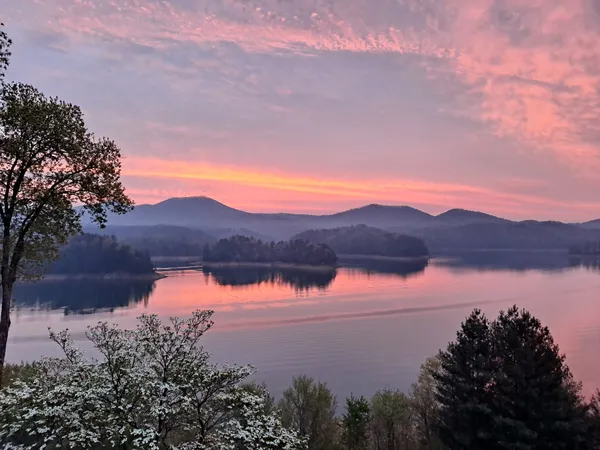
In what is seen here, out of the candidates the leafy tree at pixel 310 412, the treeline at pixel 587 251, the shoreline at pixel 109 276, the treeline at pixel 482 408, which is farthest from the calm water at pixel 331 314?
the treeline at pixel 587 251

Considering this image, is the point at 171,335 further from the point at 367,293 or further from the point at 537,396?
the point at 367,293

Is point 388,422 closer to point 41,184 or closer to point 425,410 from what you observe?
point 425,410

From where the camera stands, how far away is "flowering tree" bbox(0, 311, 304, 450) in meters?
9.40

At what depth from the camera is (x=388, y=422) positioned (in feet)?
72.0

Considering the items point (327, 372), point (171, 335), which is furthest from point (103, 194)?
point (327, 372)

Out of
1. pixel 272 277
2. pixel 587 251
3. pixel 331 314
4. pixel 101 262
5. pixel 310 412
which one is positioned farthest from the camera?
pixel 587 251

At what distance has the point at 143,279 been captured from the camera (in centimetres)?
10262

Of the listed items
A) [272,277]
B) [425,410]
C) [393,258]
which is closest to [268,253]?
[272,277]

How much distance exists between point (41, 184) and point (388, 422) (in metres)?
17.8

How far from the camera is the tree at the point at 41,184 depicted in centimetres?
1102

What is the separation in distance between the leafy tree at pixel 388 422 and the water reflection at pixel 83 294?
51181 mm

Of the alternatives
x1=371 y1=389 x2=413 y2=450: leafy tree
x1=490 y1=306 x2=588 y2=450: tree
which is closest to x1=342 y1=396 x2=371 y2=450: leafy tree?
x1=371 y1=389 x2=413 y2=450: leafy tree

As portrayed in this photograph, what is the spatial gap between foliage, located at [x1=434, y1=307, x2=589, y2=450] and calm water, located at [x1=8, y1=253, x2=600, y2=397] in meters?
12.2

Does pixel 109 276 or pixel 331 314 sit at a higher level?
pixel 109 276
